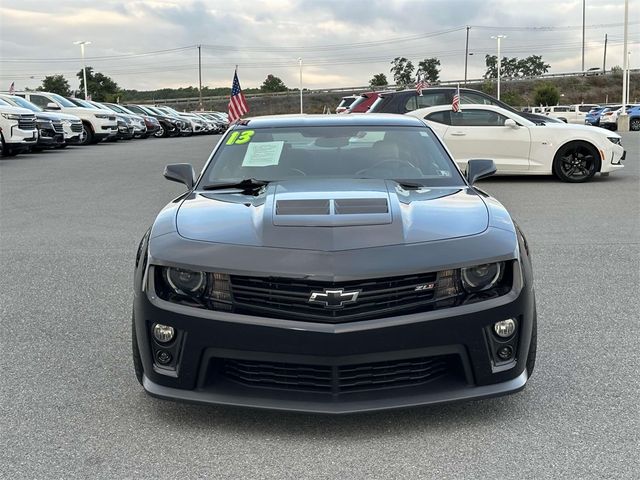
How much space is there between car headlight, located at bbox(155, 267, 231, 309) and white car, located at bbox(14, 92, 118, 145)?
23.3m

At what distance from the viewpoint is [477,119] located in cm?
1301

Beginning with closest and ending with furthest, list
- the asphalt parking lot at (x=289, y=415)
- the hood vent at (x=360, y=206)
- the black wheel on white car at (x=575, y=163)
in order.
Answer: the asphalt parking lot at (x=289, y=415) < the hood vent at (x=360, y=206) < the black wheel on white car at (x=575, y=163)

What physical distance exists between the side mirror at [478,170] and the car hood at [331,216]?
1.74 ft

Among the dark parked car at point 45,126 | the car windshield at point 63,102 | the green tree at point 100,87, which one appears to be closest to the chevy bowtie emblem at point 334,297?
the dark parked car at point 45,126

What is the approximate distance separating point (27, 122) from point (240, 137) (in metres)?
15.5

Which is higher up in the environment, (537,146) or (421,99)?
(421,99)

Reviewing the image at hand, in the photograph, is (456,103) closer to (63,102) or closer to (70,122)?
(70,122)

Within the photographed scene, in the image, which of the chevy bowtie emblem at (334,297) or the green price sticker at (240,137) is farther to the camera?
the green price sticker at (240,137)

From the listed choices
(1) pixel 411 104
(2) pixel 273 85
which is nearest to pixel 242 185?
(1) pixel 411 104

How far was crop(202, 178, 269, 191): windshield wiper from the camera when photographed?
4.24 m

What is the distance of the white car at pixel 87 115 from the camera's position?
83.6 feet

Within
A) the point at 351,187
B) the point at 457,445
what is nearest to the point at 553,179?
the point at 351,187

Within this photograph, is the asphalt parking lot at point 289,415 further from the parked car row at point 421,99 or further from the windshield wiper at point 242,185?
the parked car row at point 421,99

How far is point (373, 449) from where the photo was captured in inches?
120
